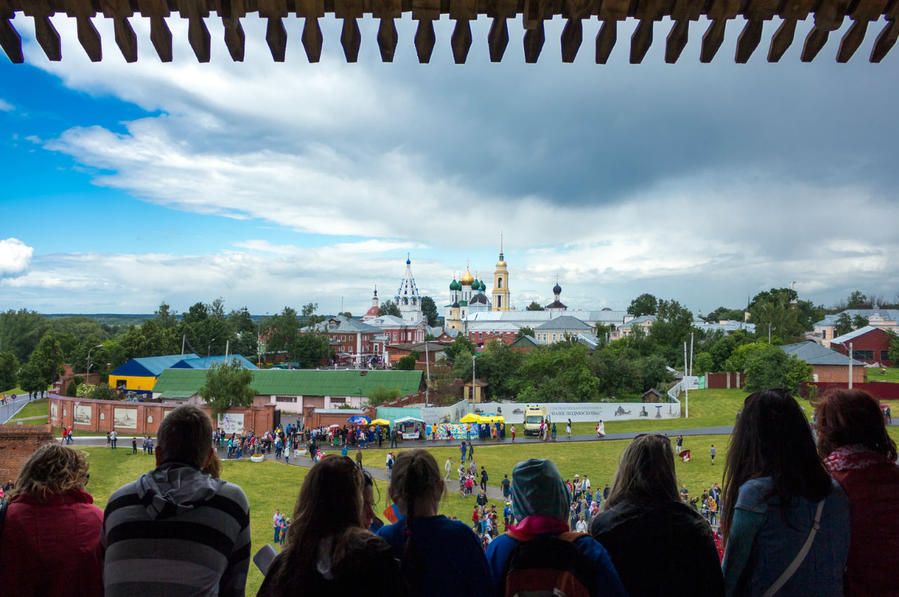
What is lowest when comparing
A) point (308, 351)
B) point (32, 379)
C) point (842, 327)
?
point (32, 379)

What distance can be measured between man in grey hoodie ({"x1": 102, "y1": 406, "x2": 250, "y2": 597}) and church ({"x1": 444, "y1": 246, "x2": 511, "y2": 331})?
117192mm

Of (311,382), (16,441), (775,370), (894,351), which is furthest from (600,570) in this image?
(894,351)

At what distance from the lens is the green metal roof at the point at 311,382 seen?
40688mm

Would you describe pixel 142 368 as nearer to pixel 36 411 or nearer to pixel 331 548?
pixel 36 411

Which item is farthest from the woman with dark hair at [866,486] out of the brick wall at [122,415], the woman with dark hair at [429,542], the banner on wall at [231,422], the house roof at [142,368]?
the house roof at [142,368]

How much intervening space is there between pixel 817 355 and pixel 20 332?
85969 mm

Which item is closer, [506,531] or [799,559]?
[799,559]

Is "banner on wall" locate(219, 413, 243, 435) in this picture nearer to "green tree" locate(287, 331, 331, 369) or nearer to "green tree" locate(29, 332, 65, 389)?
"green tree" locate(29, 332, 65, 389)

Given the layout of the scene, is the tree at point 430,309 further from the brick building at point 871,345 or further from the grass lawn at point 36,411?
the grass lawn at point 36,411

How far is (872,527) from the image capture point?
2.68 meters

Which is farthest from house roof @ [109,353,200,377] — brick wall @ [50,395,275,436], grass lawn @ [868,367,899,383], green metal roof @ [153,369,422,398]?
grass lawn @ [868,367,899,383]

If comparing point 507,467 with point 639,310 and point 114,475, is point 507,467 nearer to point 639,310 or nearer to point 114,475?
point 114,475

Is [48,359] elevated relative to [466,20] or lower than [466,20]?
lower

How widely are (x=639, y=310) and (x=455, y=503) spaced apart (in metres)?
106
